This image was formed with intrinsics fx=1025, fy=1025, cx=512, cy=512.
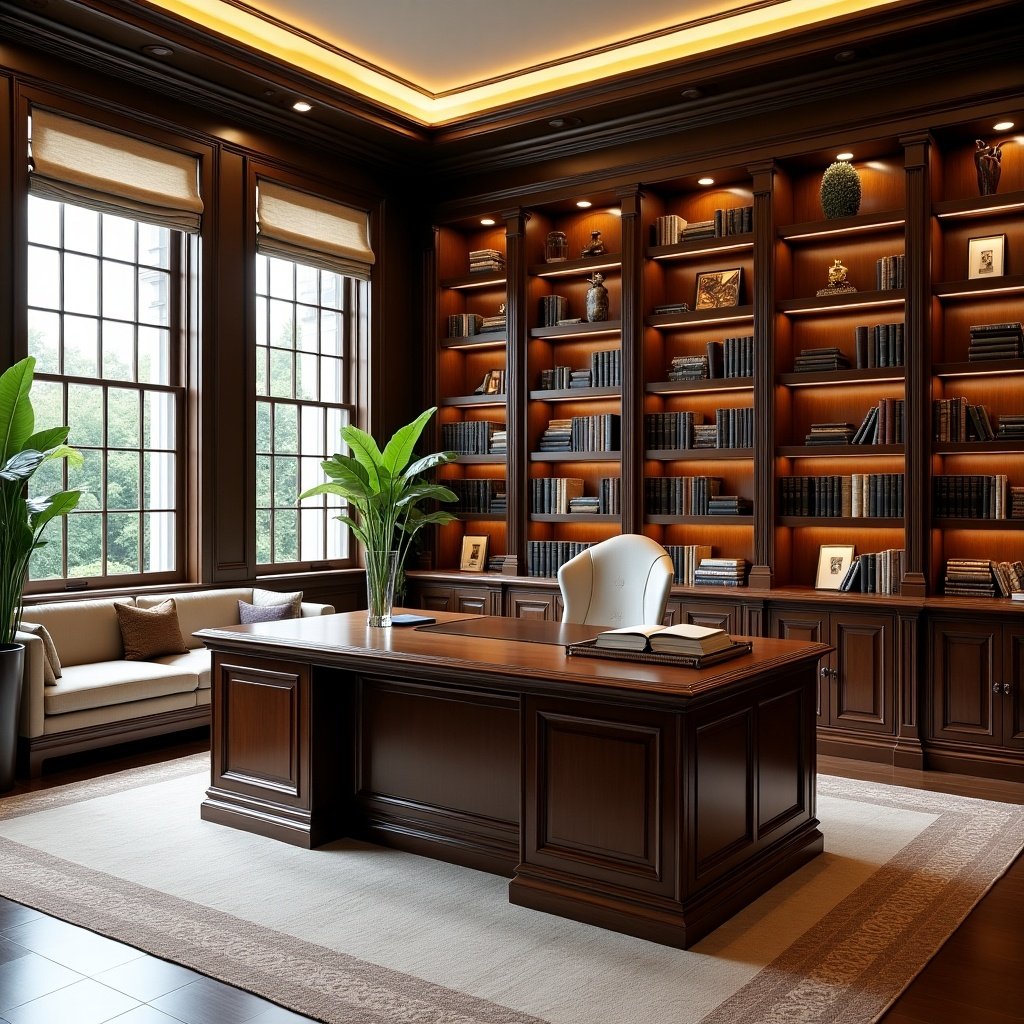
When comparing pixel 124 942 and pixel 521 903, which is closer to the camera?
pixel 124 942

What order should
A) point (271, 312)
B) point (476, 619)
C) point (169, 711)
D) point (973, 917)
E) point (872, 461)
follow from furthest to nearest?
point (271, 312) < point (872, 461) < point (169, 711) < point (476, 619) < point (973, 917)

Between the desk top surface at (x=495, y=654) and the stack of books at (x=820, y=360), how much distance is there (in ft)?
7.86

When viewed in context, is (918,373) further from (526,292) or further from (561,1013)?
(561,1013)

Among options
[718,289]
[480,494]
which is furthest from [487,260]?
[718,289]

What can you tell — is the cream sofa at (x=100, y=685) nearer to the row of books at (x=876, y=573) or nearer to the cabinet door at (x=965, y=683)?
the row of books at (x=876, y=573)

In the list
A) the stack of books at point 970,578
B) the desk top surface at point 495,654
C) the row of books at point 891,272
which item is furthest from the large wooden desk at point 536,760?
the row of books at point 891,272

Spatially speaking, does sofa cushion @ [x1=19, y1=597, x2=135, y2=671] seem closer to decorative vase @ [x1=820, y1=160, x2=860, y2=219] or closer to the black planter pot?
the black planter pot

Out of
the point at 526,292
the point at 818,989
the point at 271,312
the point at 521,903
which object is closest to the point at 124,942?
the point at 521,903

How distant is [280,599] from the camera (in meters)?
6.02

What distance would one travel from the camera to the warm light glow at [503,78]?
18.3 feet

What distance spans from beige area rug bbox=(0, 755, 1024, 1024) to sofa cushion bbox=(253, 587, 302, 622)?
1.78m

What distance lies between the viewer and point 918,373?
542cm

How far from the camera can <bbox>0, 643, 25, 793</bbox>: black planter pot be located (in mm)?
4480

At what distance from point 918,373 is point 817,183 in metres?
1.44
